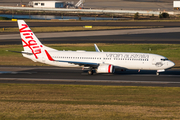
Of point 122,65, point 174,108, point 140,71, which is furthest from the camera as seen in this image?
point 140,71

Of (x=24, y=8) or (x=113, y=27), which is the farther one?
(x=24, y=8)

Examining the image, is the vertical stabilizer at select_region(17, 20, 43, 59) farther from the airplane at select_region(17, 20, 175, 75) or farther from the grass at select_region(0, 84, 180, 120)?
the grass at select_region(0, 84, 180, 120)

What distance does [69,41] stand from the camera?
272 ft

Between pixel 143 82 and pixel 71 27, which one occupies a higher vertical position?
pixel 71 27

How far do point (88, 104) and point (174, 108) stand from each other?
29.1 ft

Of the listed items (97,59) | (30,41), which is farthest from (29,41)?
(97,59)

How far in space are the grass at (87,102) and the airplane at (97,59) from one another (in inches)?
335

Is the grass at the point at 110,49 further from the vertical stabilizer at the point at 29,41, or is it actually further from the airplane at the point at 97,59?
the airplane at the point at 97,59

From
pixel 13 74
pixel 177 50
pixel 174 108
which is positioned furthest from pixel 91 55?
pixel 177 50

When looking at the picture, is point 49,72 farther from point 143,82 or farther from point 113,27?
point 113,27

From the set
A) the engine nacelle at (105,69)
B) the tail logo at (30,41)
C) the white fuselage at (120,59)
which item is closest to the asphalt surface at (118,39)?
the tail logo at (30,41)

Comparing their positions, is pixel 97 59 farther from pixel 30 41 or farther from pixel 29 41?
pixel 29 41

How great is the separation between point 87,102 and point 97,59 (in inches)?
699

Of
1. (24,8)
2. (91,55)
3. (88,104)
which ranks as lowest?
(88,104)
